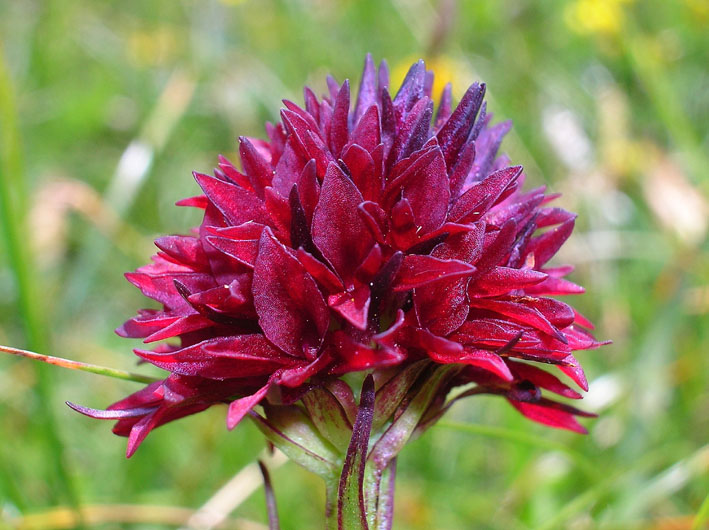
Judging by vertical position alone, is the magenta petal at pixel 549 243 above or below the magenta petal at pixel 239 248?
below

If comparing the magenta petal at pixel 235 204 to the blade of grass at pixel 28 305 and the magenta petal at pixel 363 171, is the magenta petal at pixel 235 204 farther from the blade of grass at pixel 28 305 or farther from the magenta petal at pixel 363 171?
the blade of grass at pixel 28 305

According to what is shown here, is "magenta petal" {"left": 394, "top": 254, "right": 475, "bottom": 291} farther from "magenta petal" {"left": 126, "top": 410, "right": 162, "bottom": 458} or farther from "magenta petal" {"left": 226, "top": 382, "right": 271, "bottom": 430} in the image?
"magenta petal" {"left": 126, "top": 410, "right": 162, "bottom": 458}

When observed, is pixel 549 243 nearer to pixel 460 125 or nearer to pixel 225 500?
pixel 460 125

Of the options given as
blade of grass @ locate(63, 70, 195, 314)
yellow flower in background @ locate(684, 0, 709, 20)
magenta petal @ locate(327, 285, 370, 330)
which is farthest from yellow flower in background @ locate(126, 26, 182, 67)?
magenta petal @ locate(327, 285, 370, 330)

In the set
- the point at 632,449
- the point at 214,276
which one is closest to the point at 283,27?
the point at 632,449

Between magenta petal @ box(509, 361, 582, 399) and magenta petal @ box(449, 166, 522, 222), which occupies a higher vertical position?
magenta petal @ box(449, 166, 522, 222)

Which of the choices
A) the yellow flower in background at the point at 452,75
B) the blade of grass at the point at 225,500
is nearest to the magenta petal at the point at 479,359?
the blade of grass at the point at 225,500

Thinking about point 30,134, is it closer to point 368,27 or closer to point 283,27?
point 283,27
